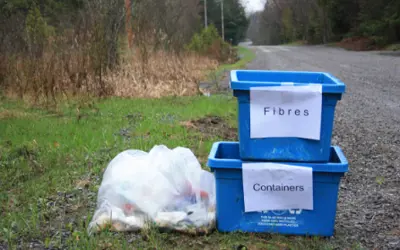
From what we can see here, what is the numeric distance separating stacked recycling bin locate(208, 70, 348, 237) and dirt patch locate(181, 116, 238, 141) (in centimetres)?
292

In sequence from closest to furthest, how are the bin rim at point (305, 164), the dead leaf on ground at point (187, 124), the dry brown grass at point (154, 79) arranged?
1. the bin rim at point (305, 164)
2. the dead leaf on ground at point (187, 124)
3. the dry brown grass at point (154, 79)

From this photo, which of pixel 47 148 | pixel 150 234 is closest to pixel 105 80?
pixel 47 148

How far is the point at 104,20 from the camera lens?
10250 mm

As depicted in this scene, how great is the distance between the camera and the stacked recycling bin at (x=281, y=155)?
3010mm

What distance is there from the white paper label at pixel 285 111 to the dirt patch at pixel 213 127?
3009mm

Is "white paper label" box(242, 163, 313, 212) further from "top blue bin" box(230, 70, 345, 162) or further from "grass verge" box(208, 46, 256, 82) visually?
"grass verge" box(208, 46, 256, 82)

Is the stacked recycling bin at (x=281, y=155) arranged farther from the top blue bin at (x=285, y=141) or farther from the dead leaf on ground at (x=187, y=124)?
the dead leaf on ground at (x=187, y=124)

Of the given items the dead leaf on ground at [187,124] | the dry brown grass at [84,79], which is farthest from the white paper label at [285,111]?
the dry brown grass at [84,79]

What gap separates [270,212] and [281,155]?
1.31ft

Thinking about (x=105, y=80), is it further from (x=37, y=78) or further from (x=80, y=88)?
(x=37, y=78)

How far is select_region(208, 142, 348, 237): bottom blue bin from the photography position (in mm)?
3076

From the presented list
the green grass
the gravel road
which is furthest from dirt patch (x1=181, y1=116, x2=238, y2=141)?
the gravel road

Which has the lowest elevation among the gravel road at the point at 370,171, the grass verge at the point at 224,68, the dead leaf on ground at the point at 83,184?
the grass verge at the point at 224,68

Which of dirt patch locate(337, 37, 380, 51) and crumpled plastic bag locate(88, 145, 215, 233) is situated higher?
crumpled plastic bag locate(88, 145, 215, 233)
